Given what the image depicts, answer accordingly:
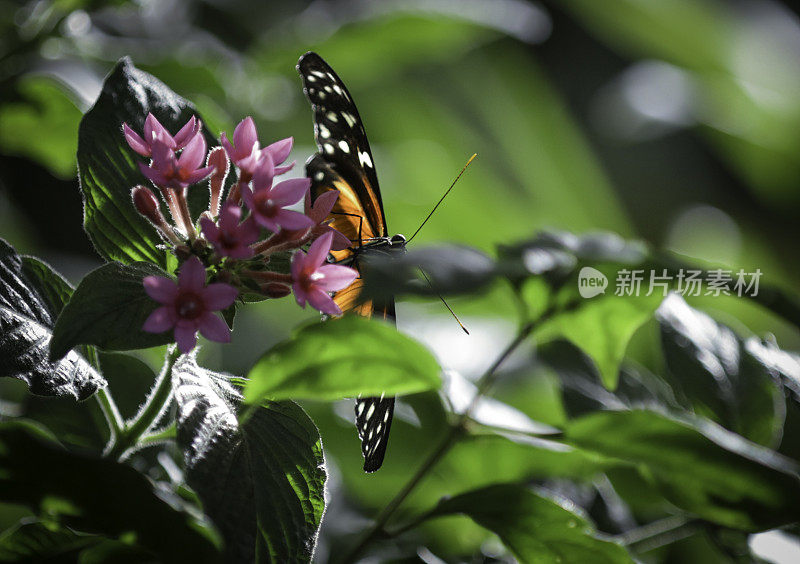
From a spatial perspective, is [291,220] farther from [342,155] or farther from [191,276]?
[342,155]

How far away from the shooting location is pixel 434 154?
1491 mm

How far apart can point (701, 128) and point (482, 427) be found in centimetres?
170

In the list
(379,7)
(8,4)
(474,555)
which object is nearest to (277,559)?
(474,555)

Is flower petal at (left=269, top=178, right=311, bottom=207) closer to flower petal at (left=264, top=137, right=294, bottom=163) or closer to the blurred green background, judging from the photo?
flower petal at (left=264, top=137, right=294, bottom=163)

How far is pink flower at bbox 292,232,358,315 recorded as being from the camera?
589 millimetres

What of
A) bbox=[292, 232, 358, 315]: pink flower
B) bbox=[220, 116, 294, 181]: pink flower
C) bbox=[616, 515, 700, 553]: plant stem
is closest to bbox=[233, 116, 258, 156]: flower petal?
bbox=[220, 116, 294, 181]: pink flower

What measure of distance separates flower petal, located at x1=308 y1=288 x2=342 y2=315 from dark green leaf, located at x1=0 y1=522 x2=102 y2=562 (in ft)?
0.82

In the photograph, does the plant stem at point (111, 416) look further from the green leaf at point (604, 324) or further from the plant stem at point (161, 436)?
the green leaf at point (604, 324)

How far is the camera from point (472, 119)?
2221mm

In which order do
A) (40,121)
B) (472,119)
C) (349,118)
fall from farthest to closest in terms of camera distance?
(472,119) < (40,121) < (349,118)

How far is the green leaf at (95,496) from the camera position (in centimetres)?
49

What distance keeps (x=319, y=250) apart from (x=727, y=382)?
50 centimetres

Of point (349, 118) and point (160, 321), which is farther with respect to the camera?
point (349, 118)

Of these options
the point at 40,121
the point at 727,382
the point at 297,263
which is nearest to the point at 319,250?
the point at 297,263
